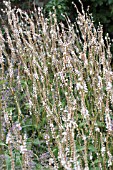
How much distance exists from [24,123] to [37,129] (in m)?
0.17

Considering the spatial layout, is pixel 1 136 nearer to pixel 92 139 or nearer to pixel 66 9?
pixel 92 139

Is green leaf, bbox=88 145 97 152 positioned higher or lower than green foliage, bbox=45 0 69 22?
lower

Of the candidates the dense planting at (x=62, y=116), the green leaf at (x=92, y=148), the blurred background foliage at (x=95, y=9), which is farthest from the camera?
the blurred background foliage at (x=95, y=9)

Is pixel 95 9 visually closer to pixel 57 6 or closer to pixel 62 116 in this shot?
pixel 57 6

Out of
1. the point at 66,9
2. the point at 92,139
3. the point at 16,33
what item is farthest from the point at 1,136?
the point at 66,9

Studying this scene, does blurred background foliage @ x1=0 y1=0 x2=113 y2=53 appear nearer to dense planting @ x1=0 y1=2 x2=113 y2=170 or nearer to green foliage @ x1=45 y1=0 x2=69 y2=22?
green foliage @ x1=45 y1=0 x2=69 y2=22

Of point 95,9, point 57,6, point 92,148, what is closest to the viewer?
point 92,148

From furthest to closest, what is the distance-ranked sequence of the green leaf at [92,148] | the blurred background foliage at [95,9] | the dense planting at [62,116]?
the blurred background foliage at [95,9] → the green leaf at [92,148] → the dense planting at [62,116]

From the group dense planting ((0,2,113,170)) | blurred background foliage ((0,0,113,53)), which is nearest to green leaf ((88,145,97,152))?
dense planting ((0,2,113,170))

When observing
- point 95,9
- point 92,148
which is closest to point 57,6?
point 95,9

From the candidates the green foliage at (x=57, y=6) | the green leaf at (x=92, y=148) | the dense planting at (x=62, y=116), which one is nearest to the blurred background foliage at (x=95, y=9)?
the green foliage at (x=57, y=6)

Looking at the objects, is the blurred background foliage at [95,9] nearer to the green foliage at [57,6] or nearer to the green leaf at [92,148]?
the green foliage at [57,6]

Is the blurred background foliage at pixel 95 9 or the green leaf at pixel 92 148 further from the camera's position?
the blurred background foliage at pixel 95 9

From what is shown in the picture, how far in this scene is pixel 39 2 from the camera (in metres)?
6.01
